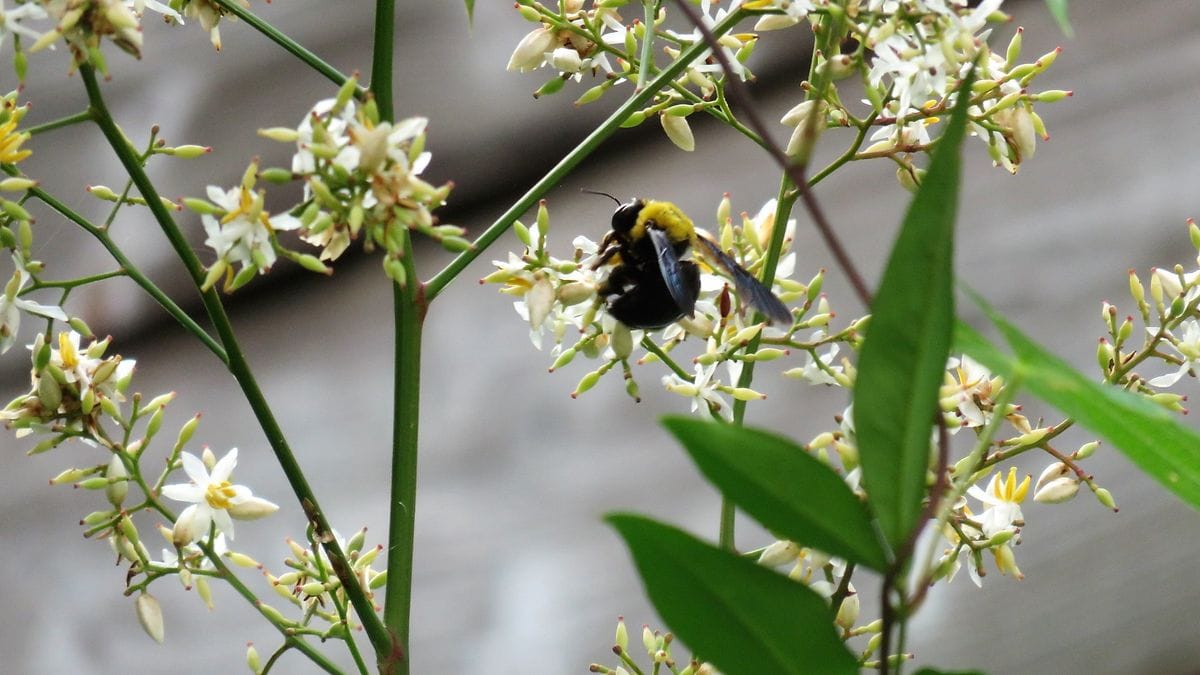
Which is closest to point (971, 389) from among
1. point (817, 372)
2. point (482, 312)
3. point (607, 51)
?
point (817, 372)

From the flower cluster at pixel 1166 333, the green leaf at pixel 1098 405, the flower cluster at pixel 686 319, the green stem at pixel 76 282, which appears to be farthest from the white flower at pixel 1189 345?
the green stem at pixel 76 282

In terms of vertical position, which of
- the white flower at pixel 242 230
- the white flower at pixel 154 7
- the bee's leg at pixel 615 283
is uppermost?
the white flower at pixel 154 7

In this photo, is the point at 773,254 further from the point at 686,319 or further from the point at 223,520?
the point at 223,520

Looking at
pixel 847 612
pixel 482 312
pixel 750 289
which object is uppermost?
pixel 482 312

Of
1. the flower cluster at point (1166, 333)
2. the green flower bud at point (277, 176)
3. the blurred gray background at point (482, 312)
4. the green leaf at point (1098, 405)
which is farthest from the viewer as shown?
the blurred gray background at point (482, 312)

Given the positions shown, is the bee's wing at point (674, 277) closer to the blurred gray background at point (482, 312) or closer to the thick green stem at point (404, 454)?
the thick green stem at point (404, 454)
